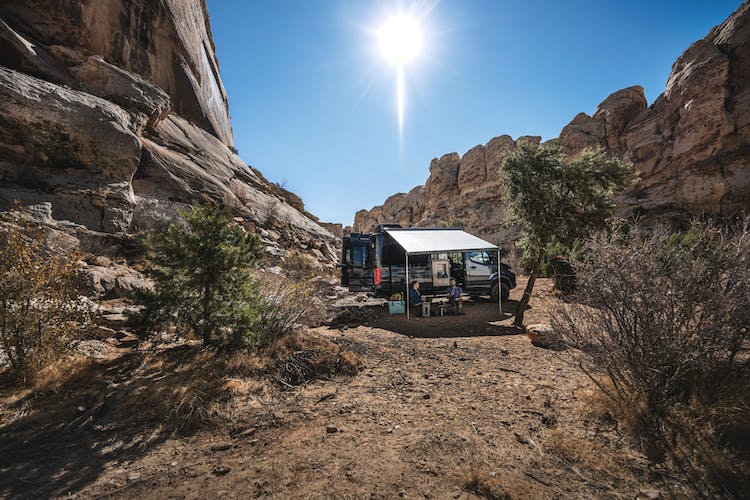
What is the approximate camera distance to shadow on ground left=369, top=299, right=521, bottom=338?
8047 millimetres

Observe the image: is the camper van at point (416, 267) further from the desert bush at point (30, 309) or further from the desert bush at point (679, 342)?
the desert bush at point (30, 309)

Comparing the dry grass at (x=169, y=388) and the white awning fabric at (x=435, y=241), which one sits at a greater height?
the white awning fabric at (x=435, y=241)

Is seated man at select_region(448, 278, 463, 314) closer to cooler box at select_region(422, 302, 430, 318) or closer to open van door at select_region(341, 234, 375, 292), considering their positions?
cooler box at select_region(422, 302, 430, 318)

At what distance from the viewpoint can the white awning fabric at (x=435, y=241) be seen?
9.85 metres

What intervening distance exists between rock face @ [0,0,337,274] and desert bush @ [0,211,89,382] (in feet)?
6.56


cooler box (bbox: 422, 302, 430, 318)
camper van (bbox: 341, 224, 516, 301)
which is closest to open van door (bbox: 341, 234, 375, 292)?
camper van (bbox: 341, 224, 516, 301)

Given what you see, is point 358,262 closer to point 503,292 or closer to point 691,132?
point 503,292

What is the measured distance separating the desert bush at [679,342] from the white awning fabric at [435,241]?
6156mm

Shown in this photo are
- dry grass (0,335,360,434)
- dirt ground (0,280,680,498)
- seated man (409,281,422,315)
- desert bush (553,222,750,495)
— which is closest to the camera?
dirt ground (0,280,680,498)

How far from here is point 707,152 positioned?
74.7ft

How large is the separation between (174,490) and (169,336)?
4709 mm

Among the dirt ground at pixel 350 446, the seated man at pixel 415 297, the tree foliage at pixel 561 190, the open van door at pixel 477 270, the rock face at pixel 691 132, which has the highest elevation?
the rock face at pixel 691 132

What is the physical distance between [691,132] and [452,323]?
104 ft

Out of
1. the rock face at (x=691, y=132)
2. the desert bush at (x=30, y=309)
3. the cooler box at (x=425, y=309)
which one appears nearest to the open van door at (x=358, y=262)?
the cooler box at (x=425, y=309)
